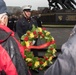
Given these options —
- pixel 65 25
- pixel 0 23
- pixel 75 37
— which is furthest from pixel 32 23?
pixel 65 25

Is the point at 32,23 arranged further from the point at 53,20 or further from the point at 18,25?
the point at 53,20

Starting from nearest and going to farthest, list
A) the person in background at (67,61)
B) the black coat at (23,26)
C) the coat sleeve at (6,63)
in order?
1. the person in background at (67,61)
2. the coat sleeve at (6,63)
3. the black coat at (23,26)

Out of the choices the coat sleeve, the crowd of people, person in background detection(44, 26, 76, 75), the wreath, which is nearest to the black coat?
the wreath

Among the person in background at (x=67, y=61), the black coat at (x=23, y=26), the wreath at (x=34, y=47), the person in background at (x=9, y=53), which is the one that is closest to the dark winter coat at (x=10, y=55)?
the person in background at (x=9, y=53)

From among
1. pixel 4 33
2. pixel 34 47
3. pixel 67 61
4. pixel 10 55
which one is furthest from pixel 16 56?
pixel 34 47

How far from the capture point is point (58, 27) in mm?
15148

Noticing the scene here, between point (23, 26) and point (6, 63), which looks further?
point (23, 26)

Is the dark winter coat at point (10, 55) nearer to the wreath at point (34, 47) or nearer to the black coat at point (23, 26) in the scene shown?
the wreath at point (34, 47)

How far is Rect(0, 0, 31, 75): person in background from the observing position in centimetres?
209

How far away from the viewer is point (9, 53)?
2.14 metres

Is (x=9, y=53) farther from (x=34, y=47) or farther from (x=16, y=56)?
(x=34, y=47)

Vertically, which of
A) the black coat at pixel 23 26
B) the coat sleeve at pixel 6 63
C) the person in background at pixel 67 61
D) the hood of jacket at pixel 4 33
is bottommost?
the black coat at pixel 23 26

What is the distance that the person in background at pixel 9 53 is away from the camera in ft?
6.87

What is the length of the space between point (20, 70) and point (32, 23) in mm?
5002
